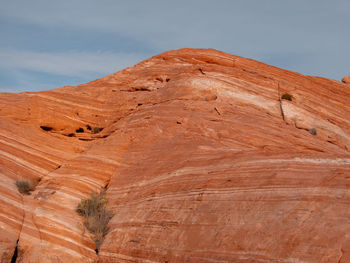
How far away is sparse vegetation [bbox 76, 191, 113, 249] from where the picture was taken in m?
12.4

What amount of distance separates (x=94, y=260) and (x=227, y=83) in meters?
9.77

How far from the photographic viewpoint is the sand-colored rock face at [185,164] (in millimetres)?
8406

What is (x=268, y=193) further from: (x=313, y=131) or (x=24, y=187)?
(x=313, y=131)

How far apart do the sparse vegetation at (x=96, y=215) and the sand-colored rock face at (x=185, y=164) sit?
23 centimetres

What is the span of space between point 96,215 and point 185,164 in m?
3.07

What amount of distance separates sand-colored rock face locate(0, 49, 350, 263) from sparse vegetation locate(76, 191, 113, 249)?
230 mm

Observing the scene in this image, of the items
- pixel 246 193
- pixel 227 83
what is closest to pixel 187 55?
pixel 227 83

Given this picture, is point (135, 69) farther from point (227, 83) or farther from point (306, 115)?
point (306, 115)

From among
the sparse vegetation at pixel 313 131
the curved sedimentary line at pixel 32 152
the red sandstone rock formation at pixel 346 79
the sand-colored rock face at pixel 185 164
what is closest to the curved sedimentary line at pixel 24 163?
the sand-colored rock face at pixel 185 164

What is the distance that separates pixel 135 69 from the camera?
22672 millimetres

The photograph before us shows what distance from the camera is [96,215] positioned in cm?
1264

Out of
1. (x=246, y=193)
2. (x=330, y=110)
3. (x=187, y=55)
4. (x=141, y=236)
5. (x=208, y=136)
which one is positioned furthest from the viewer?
(x=187, y=55)

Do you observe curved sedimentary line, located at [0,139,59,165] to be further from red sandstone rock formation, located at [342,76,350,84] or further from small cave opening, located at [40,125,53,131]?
red sandstone rock formation, located at [342,76,350,84]

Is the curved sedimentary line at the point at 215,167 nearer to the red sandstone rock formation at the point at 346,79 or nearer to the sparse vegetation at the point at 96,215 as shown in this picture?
the sparse vegetation at the point at 96,215
